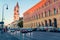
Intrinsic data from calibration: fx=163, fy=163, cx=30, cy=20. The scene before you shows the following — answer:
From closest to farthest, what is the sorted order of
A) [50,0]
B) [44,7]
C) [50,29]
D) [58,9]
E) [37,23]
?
[50,29] < [58,9] < [50,0] < [44,7] < [37,23]

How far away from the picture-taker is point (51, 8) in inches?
3061

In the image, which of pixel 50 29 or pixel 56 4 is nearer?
pixel 50 29

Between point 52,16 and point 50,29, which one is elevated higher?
point 52,16

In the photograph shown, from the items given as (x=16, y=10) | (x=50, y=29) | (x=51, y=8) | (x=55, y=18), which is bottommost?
(x=50, y=29)

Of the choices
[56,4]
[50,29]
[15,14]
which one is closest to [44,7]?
[56,4]

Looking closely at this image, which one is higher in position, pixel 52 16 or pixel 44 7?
pixel 44 7

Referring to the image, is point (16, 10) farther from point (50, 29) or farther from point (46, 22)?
point (50, 29)

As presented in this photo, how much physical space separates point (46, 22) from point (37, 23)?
1387 cm

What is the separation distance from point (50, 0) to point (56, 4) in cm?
903

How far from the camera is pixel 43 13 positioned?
88.6m

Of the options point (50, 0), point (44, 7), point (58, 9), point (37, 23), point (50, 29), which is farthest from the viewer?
point (37, 23)

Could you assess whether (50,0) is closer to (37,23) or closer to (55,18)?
(55,18)

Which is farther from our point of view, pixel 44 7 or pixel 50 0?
pixel 44 7

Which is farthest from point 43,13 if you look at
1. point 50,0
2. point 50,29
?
point 50,29
